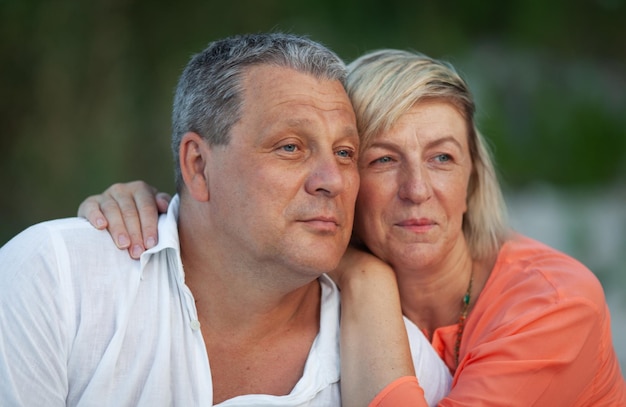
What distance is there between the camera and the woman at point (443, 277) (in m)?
2.21

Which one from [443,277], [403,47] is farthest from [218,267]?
[403,47]

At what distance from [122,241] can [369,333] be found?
2.69ft

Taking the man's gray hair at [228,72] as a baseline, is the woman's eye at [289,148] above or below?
below

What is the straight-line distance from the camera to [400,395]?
2.12m

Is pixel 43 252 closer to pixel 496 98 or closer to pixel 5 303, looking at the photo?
pixel 5 303

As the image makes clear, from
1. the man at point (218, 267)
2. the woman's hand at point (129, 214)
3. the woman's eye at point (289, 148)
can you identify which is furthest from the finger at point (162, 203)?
the woman's eye at point (289, 148)

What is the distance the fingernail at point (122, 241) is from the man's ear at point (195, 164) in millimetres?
247

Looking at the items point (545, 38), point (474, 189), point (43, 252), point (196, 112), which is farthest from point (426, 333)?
point (545, 38)

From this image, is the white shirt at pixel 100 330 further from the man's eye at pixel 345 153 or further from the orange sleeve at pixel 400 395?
the man's eye at pixel 345 153

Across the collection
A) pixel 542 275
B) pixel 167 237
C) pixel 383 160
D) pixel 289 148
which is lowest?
pixel 542 275

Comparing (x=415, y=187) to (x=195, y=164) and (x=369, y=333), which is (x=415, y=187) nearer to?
(x=369, y=333)

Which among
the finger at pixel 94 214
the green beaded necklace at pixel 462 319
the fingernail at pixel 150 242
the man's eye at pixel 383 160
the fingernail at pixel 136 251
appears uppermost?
the man's eye at pixel 383 160

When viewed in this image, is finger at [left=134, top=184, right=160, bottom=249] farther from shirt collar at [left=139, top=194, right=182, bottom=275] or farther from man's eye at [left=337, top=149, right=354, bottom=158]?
man's eye at [left=337, top=149, right=354, bottom=158]

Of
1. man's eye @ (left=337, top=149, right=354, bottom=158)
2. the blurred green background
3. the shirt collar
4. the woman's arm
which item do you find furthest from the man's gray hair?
the blurred green background
